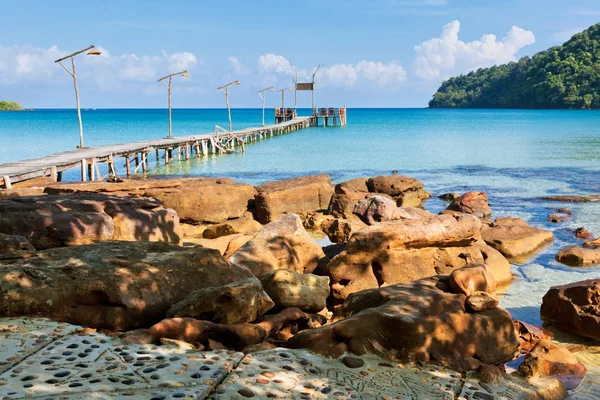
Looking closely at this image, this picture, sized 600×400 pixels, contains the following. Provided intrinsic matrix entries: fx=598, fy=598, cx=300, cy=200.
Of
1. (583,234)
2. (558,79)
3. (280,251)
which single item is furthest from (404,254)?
(558,79)

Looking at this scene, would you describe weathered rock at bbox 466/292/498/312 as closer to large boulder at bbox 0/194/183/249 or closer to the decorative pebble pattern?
the decorative pebble pattern

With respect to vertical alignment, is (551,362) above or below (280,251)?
below

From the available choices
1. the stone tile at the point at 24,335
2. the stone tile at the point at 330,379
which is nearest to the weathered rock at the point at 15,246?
the stone tile at the point at 24,335

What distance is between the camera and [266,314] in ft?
23.7

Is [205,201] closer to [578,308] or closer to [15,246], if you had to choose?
[15,246]

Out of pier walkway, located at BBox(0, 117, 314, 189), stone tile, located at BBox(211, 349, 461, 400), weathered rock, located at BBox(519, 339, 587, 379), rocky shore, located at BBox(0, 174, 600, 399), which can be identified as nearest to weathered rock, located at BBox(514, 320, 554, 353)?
rocky shore, located at BBox(0, 174, 600, 399)

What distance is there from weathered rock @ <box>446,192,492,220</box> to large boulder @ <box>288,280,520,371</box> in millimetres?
11790

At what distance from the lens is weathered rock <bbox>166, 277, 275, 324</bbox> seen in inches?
257

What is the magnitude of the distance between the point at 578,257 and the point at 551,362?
21.8ft

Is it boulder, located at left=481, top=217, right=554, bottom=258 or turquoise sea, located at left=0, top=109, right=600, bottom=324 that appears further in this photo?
boulder, located at left=481, top=217, right=554, bottom=258

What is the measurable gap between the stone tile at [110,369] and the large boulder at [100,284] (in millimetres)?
749

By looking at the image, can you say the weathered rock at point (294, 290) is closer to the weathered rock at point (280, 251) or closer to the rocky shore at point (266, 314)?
the rocky shore at point (266, 314)

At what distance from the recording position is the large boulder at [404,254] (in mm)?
9586

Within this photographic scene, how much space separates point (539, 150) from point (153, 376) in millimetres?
41162
